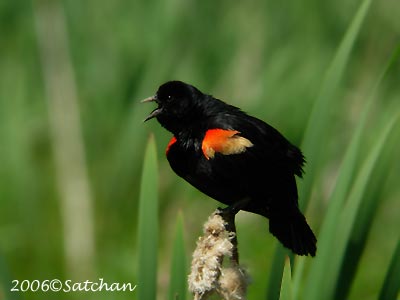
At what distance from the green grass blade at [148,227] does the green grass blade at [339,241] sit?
306mm

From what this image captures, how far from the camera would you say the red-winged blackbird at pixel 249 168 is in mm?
1574

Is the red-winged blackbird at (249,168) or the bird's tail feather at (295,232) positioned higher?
the red-winged blackbird at (249,168)

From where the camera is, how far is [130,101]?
3613mm

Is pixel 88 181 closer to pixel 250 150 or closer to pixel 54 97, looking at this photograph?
pixel 54 97

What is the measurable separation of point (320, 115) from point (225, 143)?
188 mm

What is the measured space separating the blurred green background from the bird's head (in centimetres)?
149

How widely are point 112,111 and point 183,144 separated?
2023mm

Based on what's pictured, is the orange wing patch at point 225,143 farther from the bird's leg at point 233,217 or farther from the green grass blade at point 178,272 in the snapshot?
the green grass blade at point 178,272

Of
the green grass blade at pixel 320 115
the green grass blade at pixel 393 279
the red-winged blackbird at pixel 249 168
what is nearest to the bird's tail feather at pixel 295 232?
the red-winged blackbird at pixel 249 168

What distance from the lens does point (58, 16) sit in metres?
3.96

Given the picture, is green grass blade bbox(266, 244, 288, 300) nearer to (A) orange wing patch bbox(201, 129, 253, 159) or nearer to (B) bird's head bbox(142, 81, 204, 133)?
(A) orange wing patch bbox(201, 129, 253, 159)

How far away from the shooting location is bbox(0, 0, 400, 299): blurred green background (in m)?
3.62

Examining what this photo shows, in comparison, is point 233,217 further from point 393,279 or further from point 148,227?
point 393,279

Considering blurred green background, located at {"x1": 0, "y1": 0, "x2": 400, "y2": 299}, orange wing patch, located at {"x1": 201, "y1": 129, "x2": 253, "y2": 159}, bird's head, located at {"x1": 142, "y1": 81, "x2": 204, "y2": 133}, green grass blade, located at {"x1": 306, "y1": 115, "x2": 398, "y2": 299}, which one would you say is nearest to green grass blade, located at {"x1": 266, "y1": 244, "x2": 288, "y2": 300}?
green grass blade, located at {"x1": 306, "y1": 115, "x2": 398, "y2": 299}
